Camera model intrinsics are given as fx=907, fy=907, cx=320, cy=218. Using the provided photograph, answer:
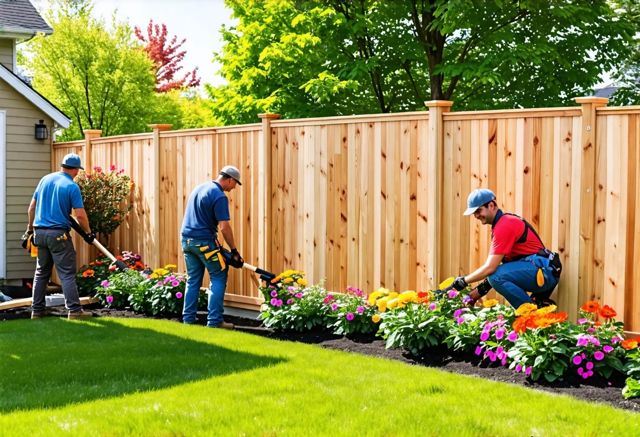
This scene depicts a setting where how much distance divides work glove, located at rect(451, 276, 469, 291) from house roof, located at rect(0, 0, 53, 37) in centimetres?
1225

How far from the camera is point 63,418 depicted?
17.7 feet

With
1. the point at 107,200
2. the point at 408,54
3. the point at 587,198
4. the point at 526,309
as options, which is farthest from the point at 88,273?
the point at 408,54

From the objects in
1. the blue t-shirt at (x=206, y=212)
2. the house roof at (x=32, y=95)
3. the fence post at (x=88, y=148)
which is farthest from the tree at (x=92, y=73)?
the blue t-shirt at (x=206, y=212)

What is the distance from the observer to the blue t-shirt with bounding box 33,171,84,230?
31.8 ft

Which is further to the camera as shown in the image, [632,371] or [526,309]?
[526,309]

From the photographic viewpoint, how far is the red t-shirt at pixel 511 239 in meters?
7.31

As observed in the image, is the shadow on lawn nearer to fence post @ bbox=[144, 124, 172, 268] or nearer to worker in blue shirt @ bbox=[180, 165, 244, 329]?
worker in blue shirt @ bbox=[180, 165, 244, 329]

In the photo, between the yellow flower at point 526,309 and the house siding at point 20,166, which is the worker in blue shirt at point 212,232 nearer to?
the yellow flower at point 526,309

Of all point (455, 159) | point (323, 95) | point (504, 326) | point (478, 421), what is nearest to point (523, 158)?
point (455, 159)

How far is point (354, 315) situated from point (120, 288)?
142 inches

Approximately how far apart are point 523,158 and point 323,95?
10.3m

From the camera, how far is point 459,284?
757cm

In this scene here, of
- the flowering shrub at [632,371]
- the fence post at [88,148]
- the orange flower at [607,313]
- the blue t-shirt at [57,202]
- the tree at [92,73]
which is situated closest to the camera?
the flowering shrub at [632,371]

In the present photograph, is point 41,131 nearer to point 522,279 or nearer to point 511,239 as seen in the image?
point 511,239
